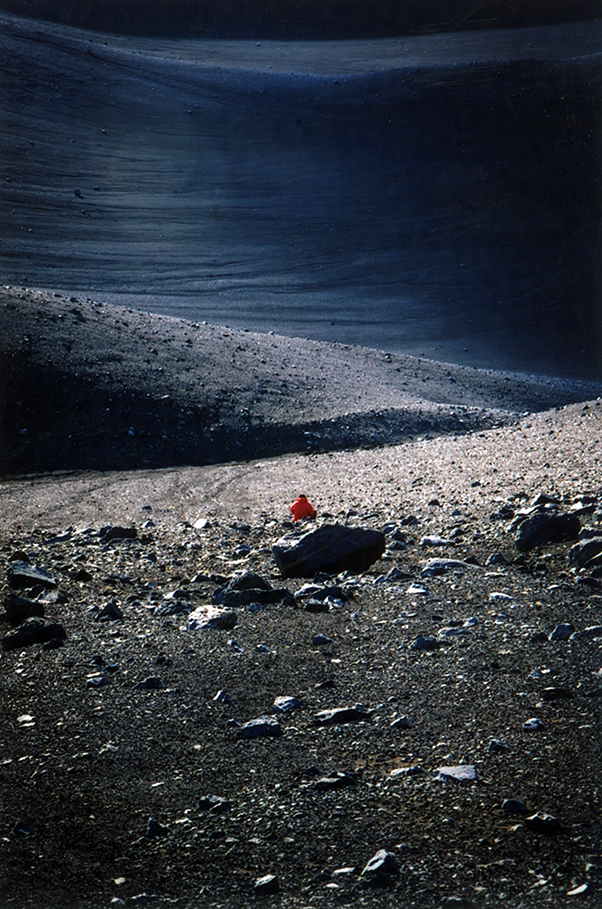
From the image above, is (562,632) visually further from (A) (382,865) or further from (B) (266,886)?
(B) (266,886)

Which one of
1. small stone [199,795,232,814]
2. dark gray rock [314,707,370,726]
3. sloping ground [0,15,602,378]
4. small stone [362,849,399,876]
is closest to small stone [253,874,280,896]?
small stone [362,849,399,876]

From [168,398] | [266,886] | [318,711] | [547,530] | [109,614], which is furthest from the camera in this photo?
[168,398]

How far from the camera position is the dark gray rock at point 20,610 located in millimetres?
3441

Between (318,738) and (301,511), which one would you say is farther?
(301,511)

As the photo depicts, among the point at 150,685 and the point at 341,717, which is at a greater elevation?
the point at 341,717

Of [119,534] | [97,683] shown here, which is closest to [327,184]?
[119,534]

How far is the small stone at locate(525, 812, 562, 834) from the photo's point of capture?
68.4 inches

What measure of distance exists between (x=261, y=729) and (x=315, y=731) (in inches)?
6.9

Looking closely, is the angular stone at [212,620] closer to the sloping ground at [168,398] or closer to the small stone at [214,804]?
the small stone at [214,804]

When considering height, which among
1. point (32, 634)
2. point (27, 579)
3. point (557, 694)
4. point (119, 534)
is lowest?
→ point (119, 534)

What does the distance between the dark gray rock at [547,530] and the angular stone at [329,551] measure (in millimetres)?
783

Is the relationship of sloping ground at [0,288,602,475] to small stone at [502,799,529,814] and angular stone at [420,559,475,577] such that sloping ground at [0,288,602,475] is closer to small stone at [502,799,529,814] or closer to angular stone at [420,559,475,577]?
angular stone at [420,559,475,577]

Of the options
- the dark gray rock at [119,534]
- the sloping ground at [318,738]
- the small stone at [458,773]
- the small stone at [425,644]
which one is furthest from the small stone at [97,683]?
the dark gray rock at [119,534]

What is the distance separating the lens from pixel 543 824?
69.0 inches
